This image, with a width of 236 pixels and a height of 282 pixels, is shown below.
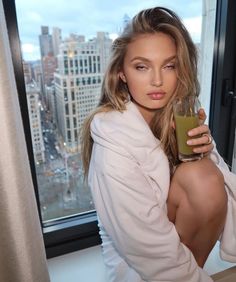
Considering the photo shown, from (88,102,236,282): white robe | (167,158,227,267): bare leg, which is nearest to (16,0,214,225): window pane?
(88,102,236,282): white robe

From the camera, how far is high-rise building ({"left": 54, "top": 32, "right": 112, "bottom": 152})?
1.17 meters

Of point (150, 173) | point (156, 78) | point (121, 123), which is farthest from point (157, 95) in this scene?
point (150, 173)

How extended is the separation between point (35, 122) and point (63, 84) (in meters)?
0.21

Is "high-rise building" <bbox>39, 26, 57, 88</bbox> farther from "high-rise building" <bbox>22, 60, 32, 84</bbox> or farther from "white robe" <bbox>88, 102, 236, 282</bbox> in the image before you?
"white robe" <bbox>88, 102, 236, 282</bbox>

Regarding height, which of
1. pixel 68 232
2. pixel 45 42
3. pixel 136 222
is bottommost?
pixel 68 232

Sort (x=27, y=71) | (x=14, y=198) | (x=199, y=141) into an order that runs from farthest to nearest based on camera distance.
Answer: (x=27, y=71) < (x=199, y=141) < (x=14, y=198)

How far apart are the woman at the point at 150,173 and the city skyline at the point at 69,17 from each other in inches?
10.0

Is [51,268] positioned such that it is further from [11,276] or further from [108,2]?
[108,2]

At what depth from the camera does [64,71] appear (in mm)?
1180

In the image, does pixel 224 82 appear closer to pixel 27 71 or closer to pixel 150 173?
pixel 150 173

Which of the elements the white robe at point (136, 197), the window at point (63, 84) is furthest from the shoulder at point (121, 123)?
the window at point (63, 84)

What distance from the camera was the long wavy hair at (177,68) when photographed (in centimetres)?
93

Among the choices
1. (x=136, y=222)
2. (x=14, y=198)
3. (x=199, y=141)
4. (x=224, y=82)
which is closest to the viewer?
(x=14, y=198)

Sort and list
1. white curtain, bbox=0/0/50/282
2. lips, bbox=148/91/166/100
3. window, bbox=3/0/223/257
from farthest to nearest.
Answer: window, bbox=3/0/223/257
lips, bbox=148/91/166/100
white curtain, bbox=0/0/50/282
